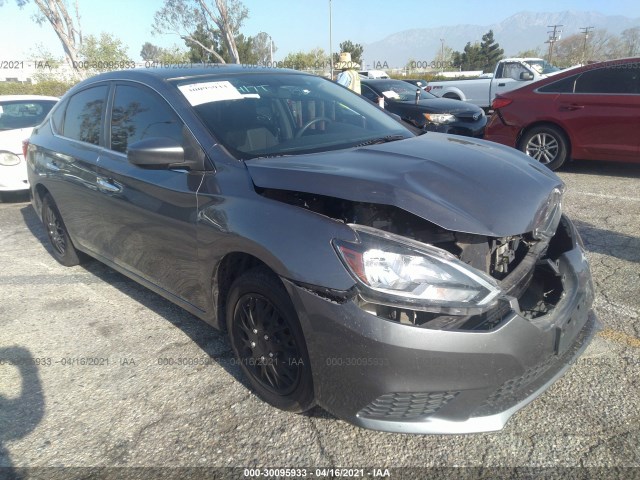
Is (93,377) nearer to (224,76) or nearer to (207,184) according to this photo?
(207,184)

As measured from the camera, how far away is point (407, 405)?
1.99 meters

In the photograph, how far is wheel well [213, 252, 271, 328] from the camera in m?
2.49

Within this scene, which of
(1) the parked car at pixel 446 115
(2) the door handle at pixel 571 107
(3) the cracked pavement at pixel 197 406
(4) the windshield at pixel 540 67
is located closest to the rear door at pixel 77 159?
(3) the cracked pavement at pixel 197 406

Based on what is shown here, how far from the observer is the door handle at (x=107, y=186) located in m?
3.29

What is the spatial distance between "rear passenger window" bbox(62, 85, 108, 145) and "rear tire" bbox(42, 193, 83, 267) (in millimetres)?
760

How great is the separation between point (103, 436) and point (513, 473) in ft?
6.05

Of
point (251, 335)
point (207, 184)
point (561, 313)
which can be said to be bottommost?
point (251, 335)

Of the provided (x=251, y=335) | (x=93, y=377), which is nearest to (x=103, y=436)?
(x=93, y=377)

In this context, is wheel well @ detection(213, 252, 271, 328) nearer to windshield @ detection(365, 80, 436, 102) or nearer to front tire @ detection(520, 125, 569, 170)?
front tire @ detection(520, 125, 569, 170)

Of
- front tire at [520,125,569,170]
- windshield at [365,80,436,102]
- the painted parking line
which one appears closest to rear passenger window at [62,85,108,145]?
the painted parking line

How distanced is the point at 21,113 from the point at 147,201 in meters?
6.14

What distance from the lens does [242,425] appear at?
246cm

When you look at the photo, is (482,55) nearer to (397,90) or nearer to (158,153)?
(397,90)

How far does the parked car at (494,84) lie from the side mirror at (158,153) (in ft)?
45.7
